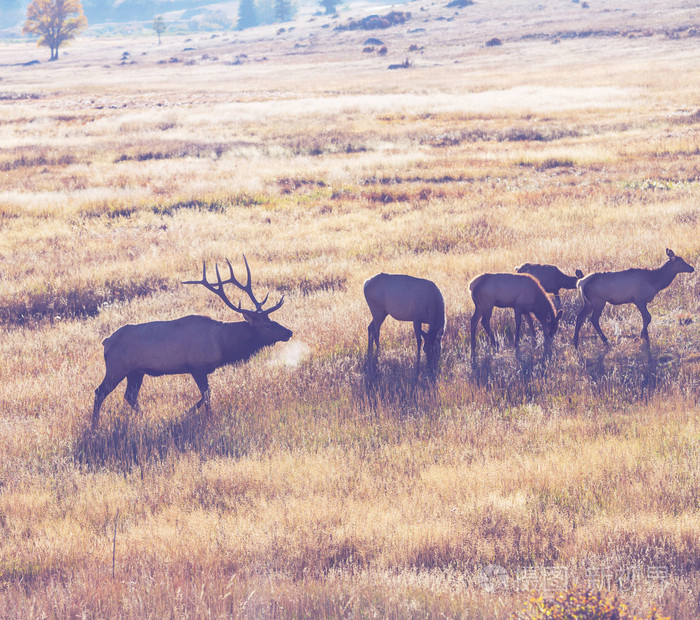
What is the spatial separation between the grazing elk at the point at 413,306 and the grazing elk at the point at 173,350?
5.94 feet

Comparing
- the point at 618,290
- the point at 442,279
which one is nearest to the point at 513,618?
the point at 618,290

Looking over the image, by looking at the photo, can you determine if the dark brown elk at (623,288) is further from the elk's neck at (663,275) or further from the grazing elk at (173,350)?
the grazing elk at (173,350)

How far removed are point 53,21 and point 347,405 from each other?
132360 mm

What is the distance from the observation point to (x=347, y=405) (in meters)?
8.93

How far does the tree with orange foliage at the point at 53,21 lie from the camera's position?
119 metres

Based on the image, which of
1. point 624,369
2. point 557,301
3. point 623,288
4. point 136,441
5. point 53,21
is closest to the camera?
point 136,441

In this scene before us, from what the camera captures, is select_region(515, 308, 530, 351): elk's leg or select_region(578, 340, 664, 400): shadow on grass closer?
select_region(578, 340, 664, 400): shadow on grass

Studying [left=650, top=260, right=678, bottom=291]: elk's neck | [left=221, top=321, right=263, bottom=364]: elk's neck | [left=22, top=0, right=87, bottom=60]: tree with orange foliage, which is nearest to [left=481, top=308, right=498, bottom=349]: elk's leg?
[left=650, top=260, right=678, bottom=291]: elk's neck

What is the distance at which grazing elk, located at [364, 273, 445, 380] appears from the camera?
996 centimetres

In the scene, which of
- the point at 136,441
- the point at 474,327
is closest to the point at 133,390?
the point at 136,441

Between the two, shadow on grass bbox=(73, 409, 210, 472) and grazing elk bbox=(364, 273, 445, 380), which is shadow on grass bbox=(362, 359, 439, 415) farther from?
Answer: shadow on grass bbox=(73, 409, 210, 472)

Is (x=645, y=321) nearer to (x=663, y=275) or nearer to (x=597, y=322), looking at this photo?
(x=597, y=322)

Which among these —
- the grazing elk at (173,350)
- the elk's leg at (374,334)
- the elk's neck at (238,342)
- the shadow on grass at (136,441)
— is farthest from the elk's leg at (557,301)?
the shadow on grass at (136,441)

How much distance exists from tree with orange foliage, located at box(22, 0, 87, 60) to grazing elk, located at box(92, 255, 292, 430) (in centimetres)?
12763
